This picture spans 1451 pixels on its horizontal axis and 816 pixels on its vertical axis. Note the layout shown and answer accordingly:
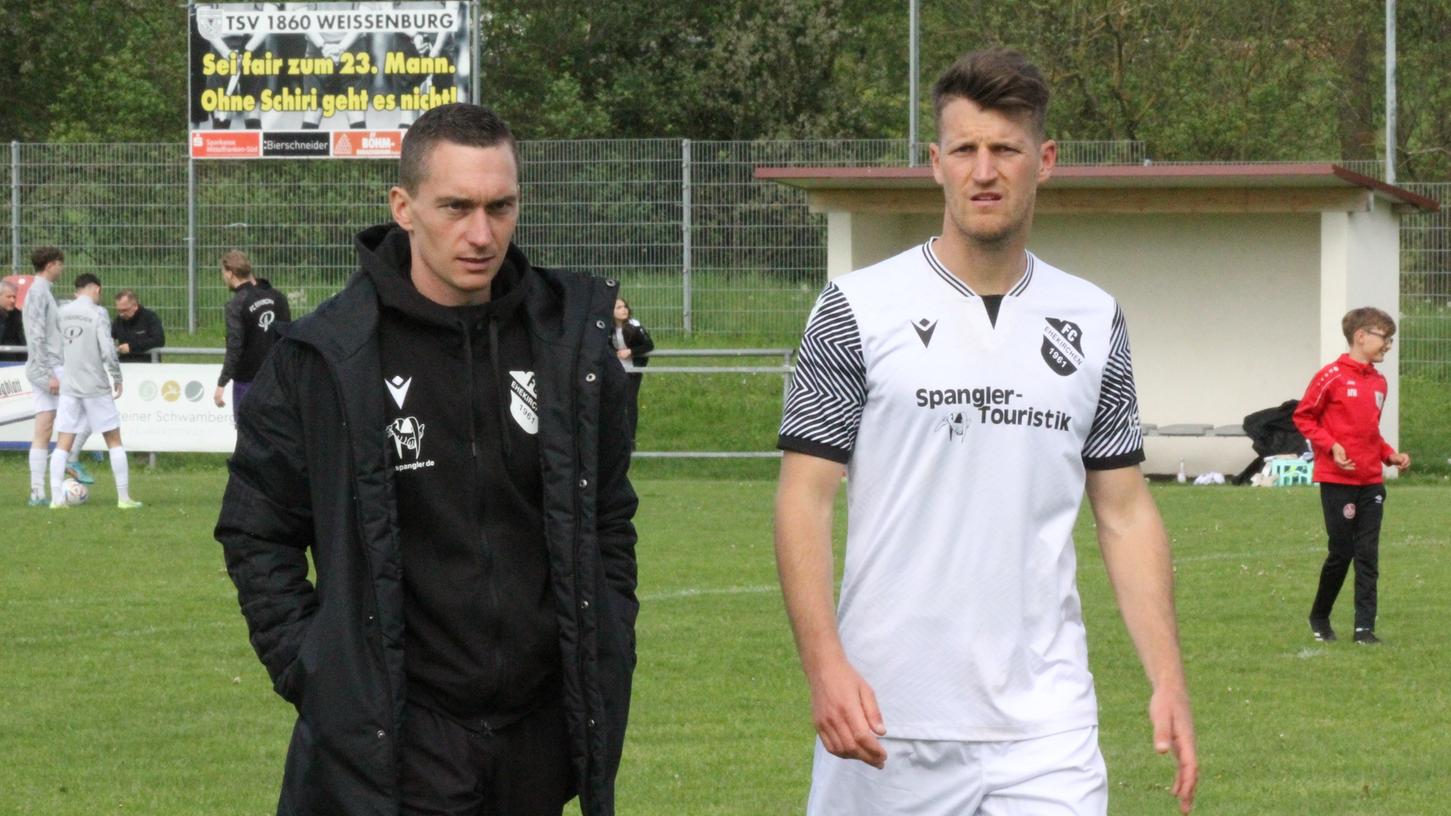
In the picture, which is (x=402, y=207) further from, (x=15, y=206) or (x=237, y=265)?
(x=15, y=206)

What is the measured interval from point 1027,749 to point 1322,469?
805 centimetres

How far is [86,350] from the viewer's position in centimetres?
1891

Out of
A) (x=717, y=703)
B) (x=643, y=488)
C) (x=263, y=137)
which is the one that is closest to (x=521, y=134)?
(x=263, y=137)

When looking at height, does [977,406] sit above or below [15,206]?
below

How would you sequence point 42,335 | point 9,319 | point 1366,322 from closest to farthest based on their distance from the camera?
point 1366,322 → point 42,335 → point 9,319

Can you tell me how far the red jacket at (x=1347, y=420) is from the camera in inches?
454

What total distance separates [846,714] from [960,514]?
1.47 feet

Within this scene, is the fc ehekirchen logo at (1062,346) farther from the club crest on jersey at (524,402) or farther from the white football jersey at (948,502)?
the club crest on jersey at (524,402)

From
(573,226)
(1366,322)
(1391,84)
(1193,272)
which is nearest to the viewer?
(1366,322)

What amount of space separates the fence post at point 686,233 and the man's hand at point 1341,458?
50.3 feet

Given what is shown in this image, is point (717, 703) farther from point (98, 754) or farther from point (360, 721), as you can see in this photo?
point (360, 721)

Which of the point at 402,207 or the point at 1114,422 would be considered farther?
the point at 1114,422

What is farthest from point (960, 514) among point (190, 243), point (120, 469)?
point (190, 243)

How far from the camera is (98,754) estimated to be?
842cm
